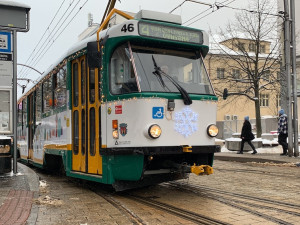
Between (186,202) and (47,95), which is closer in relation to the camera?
(186,202)

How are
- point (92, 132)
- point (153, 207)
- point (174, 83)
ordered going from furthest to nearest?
point (92, 132), point (174, 83), point (153, 207)

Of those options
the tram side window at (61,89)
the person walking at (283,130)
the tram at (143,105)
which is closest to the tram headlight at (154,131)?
the tram at (143,105)

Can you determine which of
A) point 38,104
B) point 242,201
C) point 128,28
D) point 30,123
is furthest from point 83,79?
point 30,123

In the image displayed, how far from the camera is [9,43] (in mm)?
10398

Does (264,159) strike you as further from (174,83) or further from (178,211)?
(178,211)

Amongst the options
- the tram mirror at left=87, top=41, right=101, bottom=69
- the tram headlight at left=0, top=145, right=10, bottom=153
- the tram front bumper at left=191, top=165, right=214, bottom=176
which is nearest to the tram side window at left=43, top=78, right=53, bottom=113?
the tram headlight at left=0, top=145, right=10, bottom=153

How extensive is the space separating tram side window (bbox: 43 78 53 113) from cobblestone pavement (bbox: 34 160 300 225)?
208 centimetres

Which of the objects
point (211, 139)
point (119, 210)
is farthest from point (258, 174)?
point (119, 210)

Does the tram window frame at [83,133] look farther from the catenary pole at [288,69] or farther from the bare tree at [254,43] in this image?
the bare tree at [254,43]

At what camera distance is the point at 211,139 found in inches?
284

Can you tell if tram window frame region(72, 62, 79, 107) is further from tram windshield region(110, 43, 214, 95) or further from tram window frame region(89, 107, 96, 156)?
tram windshield region(110, 43, 214, 95)

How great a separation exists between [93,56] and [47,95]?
4155 millimetres

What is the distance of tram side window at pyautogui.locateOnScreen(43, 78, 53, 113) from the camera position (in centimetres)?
1027

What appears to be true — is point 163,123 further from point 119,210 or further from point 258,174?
point 258,174
